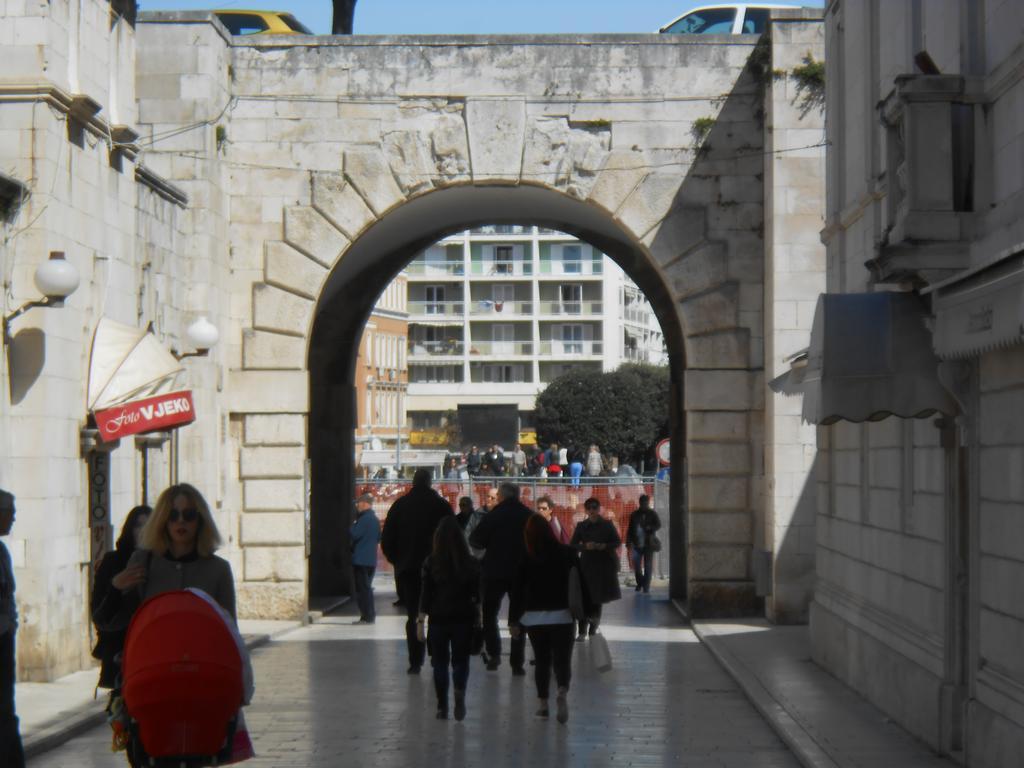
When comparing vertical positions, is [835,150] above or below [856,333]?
above

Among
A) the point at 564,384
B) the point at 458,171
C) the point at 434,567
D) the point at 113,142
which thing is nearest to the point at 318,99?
the point at 458,171

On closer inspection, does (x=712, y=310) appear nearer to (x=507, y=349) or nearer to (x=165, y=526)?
(x=165, y=526)

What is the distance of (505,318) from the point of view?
94.9 metres

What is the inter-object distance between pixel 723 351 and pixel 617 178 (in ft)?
8.11

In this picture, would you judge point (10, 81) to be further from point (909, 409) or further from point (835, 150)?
point (909, 409)

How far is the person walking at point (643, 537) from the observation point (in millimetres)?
26812

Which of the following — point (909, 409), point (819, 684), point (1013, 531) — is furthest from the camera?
point (819, 684)

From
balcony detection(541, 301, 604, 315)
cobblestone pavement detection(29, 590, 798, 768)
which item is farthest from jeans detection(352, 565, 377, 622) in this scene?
balcony detection(541, 301, 604, 315)

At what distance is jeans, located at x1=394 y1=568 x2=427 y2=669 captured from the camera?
51.2 feet

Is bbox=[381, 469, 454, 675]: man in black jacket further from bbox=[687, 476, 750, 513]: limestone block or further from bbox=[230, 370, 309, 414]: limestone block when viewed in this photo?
bbox=[687, 476, 750, 513]: limestone block

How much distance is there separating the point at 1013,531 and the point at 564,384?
72.3 meters

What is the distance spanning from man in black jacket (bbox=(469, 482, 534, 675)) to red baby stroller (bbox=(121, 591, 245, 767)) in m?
8.45

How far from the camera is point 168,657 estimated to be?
284 inches

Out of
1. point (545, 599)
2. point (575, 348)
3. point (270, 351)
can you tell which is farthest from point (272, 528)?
point (575, 348)
